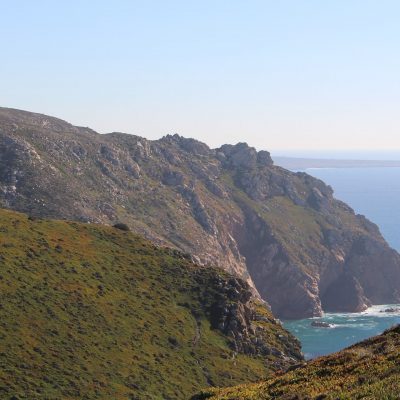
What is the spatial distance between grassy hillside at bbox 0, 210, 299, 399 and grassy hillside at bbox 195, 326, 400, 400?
68.2 m

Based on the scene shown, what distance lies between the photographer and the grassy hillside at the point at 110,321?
4717 inches

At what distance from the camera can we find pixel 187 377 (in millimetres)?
136500

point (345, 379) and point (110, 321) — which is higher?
point (345, 379)

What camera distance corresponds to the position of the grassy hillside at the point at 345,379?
3869 cm

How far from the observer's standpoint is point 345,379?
43281 mm

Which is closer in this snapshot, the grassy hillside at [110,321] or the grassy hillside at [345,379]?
the grassy hillside at [345,379]

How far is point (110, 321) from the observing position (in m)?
144

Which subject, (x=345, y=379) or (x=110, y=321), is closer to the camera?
(x=345, y=379)

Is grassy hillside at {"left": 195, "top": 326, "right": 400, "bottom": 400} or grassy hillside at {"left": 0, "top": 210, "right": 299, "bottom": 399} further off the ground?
grassy hillside at {"left": 195, "top": 326, "right": 400, "bottom": 400}

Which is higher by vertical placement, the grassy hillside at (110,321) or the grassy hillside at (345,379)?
the grassy hillside at (345,379)

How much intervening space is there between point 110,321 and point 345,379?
10536 cm

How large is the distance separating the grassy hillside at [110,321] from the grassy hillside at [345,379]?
68.2 m

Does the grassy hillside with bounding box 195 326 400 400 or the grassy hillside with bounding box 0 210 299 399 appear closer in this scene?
the grassy hillside with bounding box 195 326 400 400

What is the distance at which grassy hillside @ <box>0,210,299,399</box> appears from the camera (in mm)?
119812
